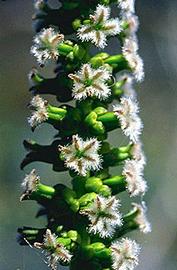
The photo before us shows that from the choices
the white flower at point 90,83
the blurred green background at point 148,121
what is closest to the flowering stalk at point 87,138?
the white flower at point 90,83

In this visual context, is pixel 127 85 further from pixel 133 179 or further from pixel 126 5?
pixel 133 179

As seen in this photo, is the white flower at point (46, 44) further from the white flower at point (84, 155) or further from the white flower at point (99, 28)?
the white flower at point (84, 155)

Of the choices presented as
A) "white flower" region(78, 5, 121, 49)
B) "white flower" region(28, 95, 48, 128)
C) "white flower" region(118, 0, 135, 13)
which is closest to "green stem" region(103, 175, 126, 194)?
"white flower" region(28, 95, 48, 128)

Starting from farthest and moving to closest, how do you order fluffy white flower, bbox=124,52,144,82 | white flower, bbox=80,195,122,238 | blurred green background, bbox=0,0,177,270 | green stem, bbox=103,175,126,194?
1. blurred green background, bbox=0,0,177,270
2. fluffy white flower, bbox=124,52,144,82
3. green stem, bbox=103,175,126,194
4. white flower, bbox=80,195,122,238

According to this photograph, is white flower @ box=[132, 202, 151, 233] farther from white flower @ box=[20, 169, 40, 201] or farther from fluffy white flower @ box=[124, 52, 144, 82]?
fluffy white flower @ box=[124, 52, 144, 82]

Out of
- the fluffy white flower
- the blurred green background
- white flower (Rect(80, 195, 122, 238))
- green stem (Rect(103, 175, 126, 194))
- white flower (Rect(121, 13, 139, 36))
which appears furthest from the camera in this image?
the blurred green background

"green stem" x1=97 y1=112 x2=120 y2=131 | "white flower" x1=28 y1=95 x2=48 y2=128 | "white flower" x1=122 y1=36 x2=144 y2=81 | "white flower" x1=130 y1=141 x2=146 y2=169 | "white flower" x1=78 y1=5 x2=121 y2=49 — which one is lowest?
"white flower" x1=130 y1=141 x2=146 y2=169

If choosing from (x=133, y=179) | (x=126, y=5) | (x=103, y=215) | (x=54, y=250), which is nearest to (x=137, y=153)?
(x=133, y=179)

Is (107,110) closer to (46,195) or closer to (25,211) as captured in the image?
(46,195)
